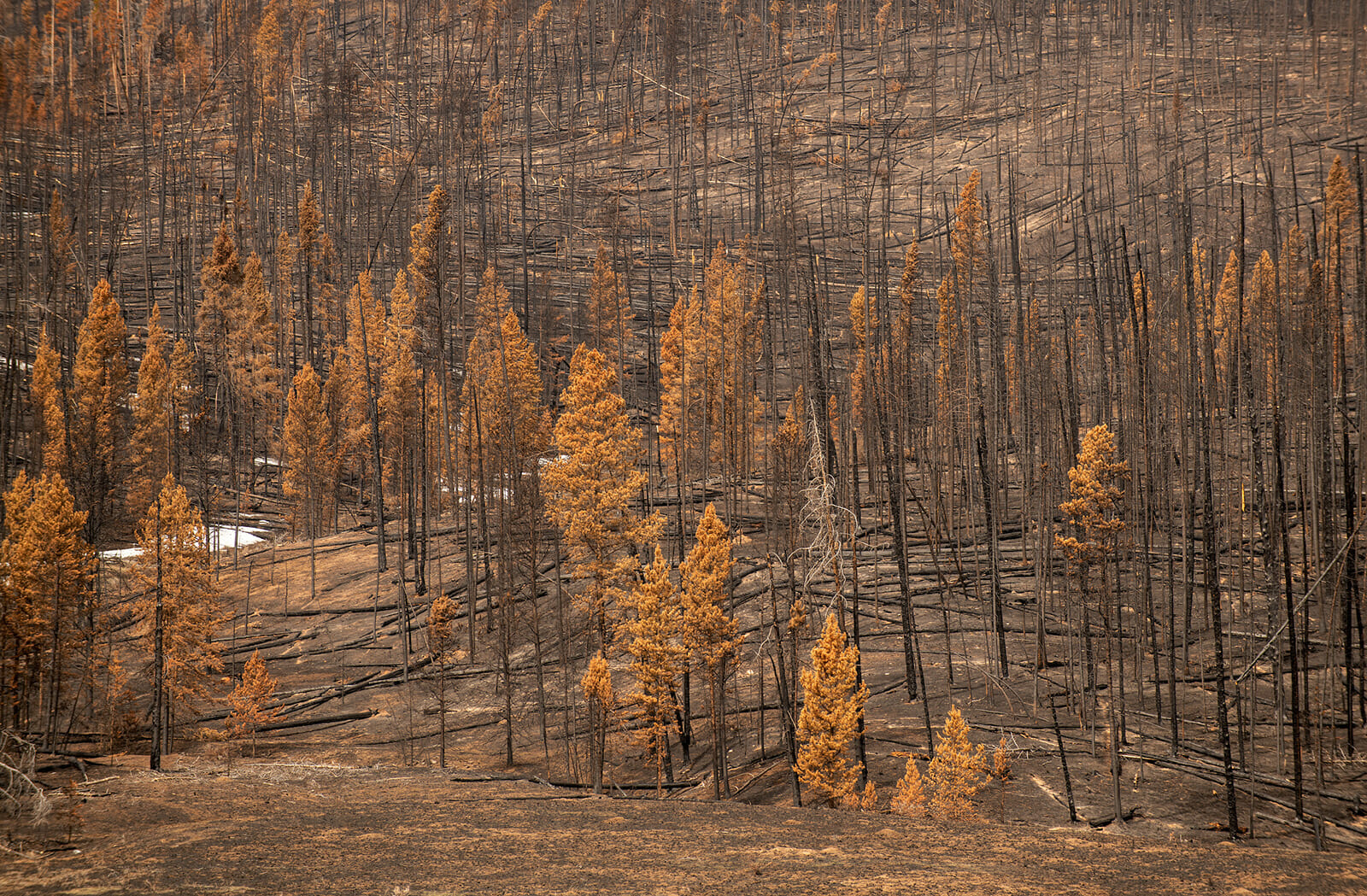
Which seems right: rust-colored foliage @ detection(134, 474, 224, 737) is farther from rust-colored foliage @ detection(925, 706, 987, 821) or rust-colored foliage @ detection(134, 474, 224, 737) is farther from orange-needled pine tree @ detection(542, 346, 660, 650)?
rust-colored foliage @ detection(925, 706, 987, 821)

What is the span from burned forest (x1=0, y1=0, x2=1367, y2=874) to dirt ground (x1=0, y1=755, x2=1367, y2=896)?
46.8 inches

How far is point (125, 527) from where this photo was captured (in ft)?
148

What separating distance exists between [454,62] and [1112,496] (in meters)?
75.6

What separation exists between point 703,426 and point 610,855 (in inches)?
1083

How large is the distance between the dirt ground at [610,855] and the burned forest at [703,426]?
46.8 inches

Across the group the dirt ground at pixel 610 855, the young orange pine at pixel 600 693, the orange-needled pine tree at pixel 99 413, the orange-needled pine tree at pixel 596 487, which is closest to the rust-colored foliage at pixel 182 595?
the orange-needled pine tree at pixel 99 413

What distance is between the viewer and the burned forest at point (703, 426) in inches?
843

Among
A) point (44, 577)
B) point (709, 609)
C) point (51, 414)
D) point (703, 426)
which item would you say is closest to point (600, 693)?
point (709, 609)

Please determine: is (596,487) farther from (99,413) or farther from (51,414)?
(99,413)

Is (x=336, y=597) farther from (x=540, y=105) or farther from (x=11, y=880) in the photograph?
(x=540, y=105)

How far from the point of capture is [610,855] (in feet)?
34.3

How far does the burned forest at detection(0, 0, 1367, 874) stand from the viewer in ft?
70.2

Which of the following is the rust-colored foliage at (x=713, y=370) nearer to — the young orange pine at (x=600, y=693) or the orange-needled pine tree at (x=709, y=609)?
the orange-needled pine tree at (x=709, y=609)

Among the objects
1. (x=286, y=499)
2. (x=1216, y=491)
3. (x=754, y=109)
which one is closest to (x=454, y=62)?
(x=754, y=109)
